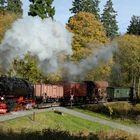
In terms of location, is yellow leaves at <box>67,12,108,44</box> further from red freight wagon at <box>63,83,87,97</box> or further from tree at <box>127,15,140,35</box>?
tree at <box>127,15,140,35</box>

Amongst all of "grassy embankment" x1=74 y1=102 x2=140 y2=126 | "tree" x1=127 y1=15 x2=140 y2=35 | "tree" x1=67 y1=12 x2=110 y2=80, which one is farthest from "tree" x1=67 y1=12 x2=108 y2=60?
"tree" x1=127 y1=15 x2=140 y2=35

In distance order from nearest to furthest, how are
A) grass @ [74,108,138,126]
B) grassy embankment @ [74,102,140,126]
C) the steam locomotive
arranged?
the steam locomotive
grass @ [74,108,138,126]
grassy embankment @ [74,102,140,126]

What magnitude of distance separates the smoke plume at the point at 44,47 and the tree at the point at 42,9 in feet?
28.5

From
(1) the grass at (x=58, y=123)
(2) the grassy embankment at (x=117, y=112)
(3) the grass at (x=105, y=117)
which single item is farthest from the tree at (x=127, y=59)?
(1) the grass at (x=58, y=123)

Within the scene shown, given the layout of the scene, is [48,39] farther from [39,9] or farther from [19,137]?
[19,137]

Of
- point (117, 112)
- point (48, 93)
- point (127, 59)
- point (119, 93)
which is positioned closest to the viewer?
point (48, 93)

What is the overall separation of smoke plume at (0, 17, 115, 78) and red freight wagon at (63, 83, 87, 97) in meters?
3.19

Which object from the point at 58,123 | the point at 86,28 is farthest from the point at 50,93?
the point at 86,28

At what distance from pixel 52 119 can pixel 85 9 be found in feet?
221

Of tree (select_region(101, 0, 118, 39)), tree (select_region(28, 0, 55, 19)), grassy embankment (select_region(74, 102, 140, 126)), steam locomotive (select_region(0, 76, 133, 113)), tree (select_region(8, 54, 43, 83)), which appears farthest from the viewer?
tree (select_region(101, 0, 118, 39))

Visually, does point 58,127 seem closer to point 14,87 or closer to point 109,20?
point 14,87

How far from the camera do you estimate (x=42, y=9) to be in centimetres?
7481

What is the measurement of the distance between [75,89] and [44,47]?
10766mm

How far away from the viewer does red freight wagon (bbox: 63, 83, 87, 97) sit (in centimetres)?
6625
